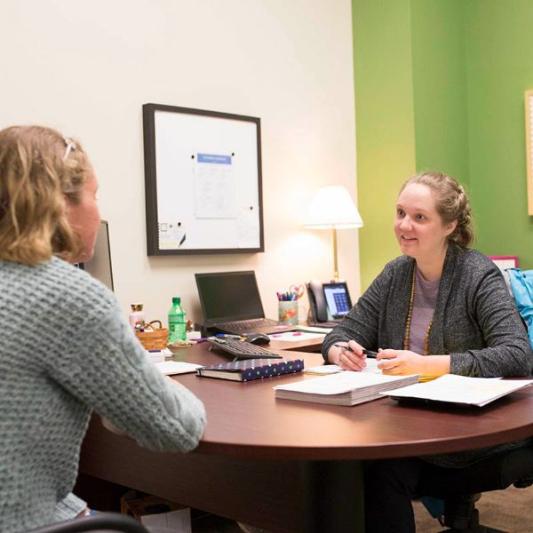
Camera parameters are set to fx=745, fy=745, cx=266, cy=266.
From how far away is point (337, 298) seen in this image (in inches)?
148

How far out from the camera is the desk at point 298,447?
4.11ft

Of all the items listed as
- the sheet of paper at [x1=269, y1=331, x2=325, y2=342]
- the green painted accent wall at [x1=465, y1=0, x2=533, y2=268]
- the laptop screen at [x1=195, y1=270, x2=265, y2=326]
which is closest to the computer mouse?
the sheet of paper at [x1=269, y1=331, x2=325, y2=342]

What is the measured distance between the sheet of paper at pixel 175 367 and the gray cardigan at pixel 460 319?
40 cm

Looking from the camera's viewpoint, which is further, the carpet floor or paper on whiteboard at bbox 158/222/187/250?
paper on whiteboard at bbox 158/222/187/250

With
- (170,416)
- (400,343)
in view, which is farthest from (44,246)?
(400,343)

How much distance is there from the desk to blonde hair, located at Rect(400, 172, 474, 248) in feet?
2.26

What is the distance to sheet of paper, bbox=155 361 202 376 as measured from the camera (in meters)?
2.02

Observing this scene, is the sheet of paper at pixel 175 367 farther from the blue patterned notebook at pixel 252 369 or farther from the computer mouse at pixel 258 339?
the computer mouse at pixel 258 339

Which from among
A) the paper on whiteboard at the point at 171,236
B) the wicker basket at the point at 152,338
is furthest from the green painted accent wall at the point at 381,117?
the wicker basket at the point at 152,338

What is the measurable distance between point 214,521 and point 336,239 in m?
1.68

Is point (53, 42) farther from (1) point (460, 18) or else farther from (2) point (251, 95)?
(1) point (460, 18)

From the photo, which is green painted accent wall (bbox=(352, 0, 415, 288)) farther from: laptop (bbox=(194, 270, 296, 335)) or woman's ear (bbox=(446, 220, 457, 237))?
woman's ear (bbox=(446, 220, 457, 237))

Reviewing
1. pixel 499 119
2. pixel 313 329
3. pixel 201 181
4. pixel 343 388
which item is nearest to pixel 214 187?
pixel 201 181

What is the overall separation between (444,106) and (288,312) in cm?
151
